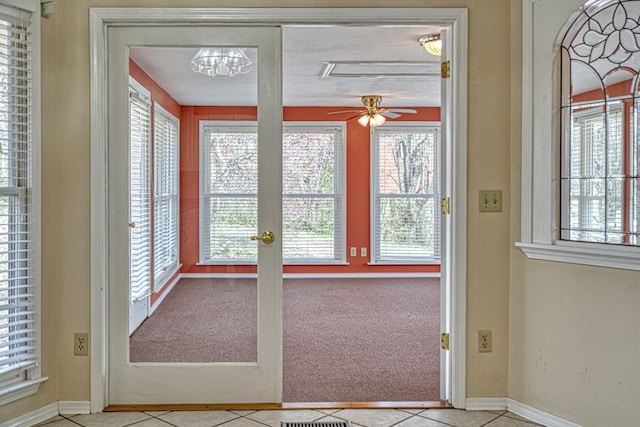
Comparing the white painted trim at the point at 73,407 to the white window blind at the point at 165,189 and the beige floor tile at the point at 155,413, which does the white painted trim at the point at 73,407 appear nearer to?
the beige floor tile at the point at 155,413

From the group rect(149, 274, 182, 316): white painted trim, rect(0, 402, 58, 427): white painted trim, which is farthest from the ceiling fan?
rect(0, 402, 58, 427): white painted trim

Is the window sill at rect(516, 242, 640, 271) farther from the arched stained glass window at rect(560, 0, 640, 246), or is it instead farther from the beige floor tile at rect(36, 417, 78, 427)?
the beige floor tile at rect(36, 417, 78, 427)

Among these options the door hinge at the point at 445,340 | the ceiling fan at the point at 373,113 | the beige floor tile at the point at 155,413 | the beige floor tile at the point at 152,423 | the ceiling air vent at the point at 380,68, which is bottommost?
the beige floor tile at the point at 152,423

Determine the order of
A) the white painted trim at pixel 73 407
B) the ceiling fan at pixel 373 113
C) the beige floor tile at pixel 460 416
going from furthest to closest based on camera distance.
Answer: the ceiling fan at pixel 373 113 < the white painted trim at pixel 73 407 < the beige floor tile at pixel 460 416

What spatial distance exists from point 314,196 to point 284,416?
497 cm

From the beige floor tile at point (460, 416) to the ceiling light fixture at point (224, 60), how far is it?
6.55 ft

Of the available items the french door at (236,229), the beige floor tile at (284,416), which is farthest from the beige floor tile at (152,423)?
the beige floor tile at (284,416)

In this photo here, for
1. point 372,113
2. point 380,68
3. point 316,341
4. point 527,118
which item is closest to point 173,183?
point 527,118

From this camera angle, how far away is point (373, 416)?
2885 mm

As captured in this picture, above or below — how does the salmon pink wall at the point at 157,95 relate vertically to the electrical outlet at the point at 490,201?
above

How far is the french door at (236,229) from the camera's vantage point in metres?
2.91

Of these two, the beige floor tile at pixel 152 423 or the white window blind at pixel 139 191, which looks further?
the white window blind at pixel 139 191

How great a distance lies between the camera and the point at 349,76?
5535 mm

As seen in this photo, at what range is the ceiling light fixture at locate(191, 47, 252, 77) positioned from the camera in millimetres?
2926
